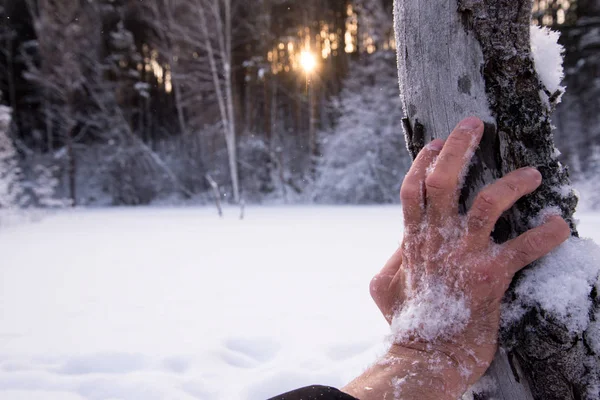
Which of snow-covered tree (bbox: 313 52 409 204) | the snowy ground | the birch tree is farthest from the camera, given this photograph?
the birch tree

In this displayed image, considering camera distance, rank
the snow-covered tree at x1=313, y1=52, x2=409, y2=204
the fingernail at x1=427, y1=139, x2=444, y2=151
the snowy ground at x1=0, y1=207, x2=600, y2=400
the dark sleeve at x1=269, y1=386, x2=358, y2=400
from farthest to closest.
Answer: the snow-covered tree at x1=313, y1=52, x2=409, y2=204 → the snowy ground at x1=0, y1=207, x2=600, y2=400 → the fingernail at x1=427, y1=139, x2=444, y2=151 → the dark sleeve at x1=269, y1=386, x2=358, y2=400

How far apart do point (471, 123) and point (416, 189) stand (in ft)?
0.68

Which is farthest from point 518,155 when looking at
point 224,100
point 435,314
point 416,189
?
point 224,100

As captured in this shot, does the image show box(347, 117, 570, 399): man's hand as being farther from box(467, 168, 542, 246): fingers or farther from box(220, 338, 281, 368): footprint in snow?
box(220, 338, 281, 368): footprint in snow

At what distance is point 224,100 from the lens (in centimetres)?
1803

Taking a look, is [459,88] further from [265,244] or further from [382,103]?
[382,103]

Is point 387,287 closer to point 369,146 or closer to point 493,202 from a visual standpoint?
point 493,202

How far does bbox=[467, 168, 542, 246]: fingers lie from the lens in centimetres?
91

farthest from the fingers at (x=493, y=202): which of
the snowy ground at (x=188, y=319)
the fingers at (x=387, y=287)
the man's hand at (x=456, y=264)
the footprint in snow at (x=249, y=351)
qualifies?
the footprint in snow at (x=249, y=351)

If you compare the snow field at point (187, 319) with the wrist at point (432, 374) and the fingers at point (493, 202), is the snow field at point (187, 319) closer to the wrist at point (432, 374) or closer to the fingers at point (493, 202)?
the wrist at point (432, 374)

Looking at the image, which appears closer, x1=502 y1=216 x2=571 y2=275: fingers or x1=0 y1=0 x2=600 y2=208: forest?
x1=502 y1=216 x2=571 y2=275: fingers

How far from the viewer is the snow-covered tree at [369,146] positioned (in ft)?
49.3

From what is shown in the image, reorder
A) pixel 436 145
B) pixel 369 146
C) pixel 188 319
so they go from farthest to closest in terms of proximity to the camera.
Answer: pixel 369 146, pixel 188 319, pixel 436 145

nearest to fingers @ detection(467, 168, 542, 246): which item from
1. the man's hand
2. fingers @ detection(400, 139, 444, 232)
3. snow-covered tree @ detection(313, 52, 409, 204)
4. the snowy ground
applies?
the man's hand
